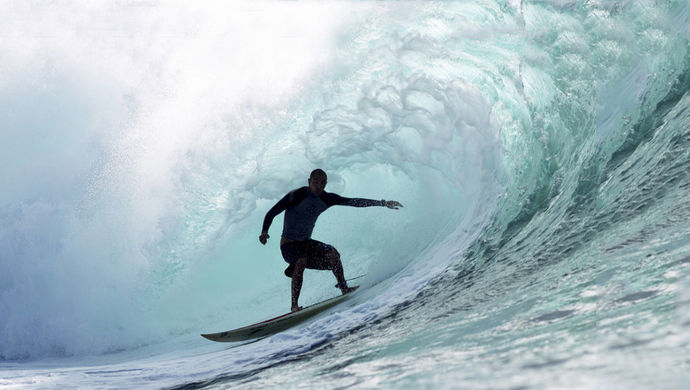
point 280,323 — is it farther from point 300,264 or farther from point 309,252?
point 309,252

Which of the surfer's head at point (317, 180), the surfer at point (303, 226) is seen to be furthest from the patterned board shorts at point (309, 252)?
the surfer's head at point (317, 180)

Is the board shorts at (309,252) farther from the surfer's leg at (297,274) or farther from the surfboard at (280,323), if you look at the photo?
the surfboard at (280,323)

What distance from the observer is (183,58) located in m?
11.5

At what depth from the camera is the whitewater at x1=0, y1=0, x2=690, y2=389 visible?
3.22 meters

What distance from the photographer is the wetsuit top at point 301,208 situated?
220 inches

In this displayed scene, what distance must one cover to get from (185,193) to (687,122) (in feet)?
23.5

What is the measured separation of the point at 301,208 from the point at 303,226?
7.0 inches

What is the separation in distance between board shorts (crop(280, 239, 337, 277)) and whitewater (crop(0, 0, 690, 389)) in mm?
505

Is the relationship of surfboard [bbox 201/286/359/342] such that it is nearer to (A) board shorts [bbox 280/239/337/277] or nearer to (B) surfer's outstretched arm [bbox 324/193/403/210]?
(A) board shorts [bbox 280/239/337/277]

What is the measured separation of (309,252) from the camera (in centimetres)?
577

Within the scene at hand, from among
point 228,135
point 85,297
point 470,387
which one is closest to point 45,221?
point 85,297

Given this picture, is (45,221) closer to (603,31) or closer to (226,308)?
(226,308)

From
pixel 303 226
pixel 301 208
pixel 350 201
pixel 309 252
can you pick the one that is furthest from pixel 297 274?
pixel 350 201

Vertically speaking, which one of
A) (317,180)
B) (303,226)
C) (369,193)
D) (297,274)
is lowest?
(297,274)
